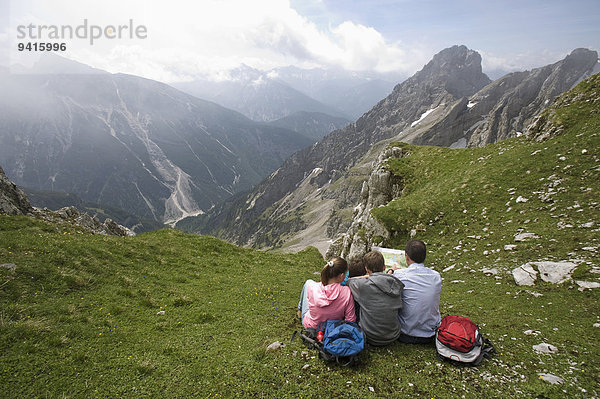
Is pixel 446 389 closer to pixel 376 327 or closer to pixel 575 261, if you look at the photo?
pixel 376 327

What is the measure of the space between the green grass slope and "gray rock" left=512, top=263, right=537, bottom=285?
62cm

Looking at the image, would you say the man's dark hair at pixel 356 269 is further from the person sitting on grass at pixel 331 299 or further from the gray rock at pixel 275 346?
the gray rock at pixel 275 346

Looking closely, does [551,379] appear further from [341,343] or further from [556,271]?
[556,271]

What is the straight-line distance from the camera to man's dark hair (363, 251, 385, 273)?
9945 millimetres

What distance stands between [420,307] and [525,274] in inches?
397

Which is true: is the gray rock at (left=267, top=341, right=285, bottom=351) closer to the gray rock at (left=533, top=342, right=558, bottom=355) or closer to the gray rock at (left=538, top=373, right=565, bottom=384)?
the gray rock at (left=538, top=373, right=565, bottom=384)

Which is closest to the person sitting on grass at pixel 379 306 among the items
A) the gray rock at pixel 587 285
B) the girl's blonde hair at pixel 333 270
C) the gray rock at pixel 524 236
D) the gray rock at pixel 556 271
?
the girl's blonde hair at pixel 333 270

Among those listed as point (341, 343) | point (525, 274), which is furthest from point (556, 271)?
point (341, 343)

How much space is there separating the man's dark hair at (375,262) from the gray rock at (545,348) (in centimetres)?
558

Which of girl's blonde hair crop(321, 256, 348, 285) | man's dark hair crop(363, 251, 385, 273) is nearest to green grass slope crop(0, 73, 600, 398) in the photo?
girl's blonde hair crop(321, 256, 348, 285)

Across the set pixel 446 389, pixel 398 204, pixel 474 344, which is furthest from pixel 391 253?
pixel 398 204

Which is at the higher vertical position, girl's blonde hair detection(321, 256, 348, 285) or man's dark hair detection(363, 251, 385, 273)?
man's dark hair detection(363, 251, 385, 273)

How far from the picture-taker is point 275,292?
17000mm

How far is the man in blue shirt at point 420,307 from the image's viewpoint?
948 cm
